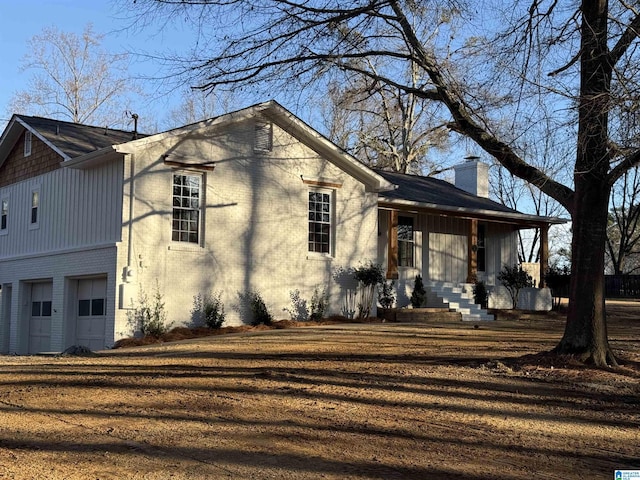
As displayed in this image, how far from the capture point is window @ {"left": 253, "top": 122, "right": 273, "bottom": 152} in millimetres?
19453

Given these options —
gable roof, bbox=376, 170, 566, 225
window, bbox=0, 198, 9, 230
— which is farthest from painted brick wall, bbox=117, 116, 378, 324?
window, bbox=0, 198, 9, 230

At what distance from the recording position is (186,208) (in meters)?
18.0

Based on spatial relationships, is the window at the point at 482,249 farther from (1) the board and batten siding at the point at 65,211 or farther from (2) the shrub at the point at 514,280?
(1) the board and batten siding at the point at 65,211

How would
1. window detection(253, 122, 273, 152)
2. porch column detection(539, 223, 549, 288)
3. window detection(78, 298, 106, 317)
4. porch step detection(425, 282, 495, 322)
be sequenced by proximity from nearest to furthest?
window detection(78, 298, 106, 317) → window detection(253, 122, 273, 152) → porch step detection(425, 282, 495, 322) → porch column detection(539, 223, 549, 288)

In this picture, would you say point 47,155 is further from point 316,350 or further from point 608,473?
point 608,473

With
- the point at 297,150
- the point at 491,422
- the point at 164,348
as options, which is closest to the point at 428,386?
the point at 491,422

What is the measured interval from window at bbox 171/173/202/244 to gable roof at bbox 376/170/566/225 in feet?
19.9

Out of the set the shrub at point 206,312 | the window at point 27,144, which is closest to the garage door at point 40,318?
the window at point 27,144

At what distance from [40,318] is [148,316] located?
5211mm

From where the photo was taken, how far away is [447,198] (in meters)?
25.2

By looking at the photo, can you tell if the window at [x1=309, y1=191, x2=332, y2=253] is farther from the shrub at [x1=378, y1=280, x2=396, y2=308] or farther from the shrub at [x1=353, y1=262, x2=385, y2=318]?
the shrub at [x1=378, y1=280, x2=396, y2=308]

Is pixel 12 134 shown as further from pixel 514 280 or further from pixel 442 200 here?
pixel 514 280

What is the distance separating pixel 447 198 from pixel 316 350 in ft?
46.4

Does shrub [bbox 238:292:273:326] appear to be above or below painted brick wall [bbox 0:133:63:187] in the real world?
below
